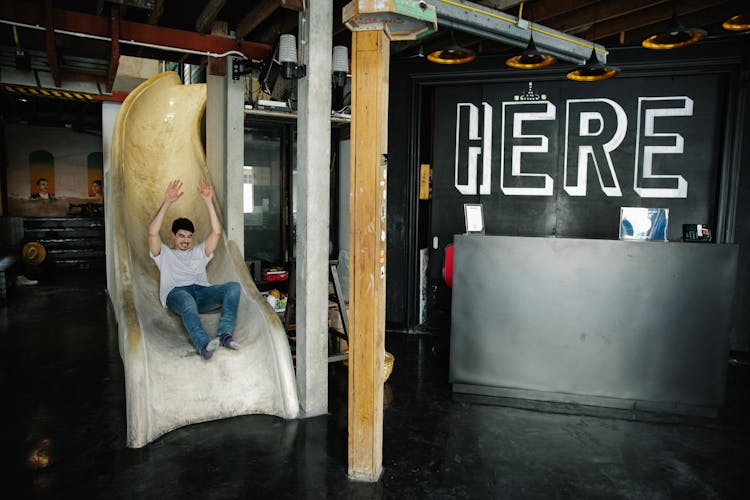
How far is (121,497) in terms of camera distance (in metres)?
2.79

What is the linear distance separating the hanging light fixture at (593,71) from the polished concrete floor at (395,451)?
3.00 meters

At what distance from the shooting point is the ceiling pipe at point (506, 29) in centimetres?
378

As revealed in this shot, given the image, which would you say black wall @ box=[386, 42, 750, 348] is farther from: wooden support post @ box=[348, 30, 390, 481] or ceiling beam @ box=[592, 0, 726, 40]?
wooden support post @ box=[348, 30, 390, 481]

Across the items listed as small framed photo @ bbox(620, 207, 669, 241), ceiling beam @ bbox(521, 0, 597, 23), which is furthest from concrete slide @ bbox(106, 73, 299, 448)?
ceiling beam @ bbox(521, 0, 597, 23)

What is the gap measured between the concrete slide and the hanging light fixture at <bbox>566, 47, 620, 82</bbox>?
11.7 ft

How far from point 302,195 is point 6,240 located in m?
9.92

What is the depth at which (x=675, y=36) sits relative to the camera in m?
4.07

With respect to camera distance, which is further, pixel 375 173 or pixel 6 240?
pixel 6 240

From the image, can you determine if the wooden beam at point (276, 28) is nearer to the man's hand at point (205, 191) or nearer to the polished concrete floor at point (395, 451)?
the man's hand at point (205, 191)

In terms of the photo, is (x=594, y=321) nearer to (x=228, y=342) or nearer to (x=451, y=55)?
(x=451, y=55)

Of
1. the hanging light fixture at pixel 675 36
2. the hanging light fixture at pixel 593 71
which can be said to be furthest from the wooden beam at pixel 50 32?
the hanging light fixture at pixel 675 36

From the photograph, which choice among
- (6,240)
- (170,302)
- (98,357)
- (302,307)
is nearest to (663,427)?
(302,307)

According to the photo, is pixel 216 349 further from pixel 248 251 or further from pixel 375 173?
pixel 248 251

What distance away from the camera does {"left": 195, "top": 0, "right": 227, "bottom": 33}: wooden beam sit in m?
4.51
